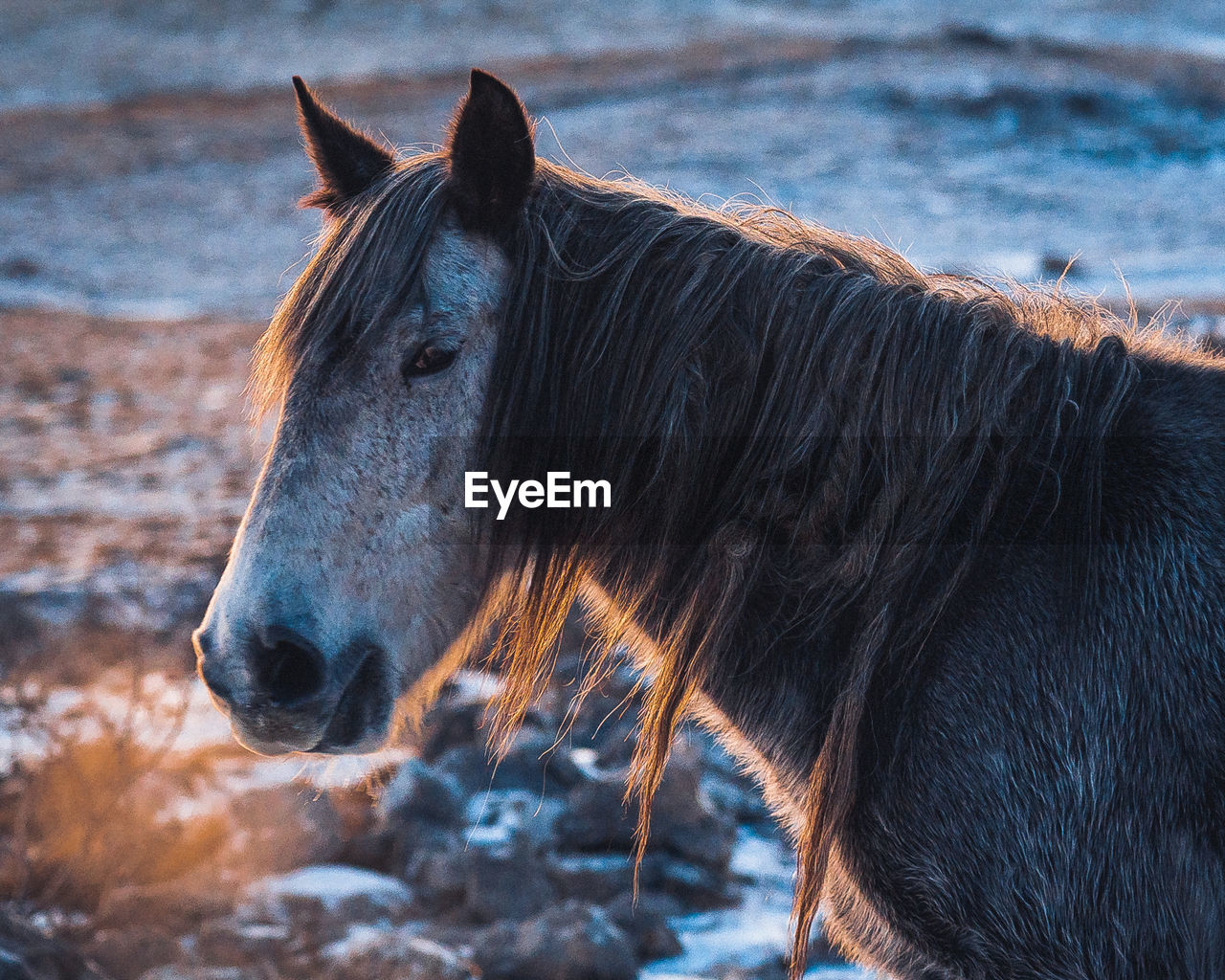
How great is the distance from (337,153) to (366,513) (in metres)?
0.71

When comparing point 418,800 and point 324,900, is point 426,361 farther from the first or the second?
point 418,800

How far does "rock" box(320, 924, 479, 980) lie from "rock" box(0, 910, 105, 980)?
1.85 feet

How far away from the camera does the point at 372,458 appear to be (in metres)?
1.71

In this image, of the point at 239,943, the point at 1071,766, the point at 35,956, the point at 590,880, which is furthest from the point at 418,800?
the point at 1071,766

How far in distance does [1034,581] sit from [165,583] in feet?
13.8

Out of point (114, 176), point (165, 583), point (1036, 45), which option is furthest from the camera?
point (1036, 45)

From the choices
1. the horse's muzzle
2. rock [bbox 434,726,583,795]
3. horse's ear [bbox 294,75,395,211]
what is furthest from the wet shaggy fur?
rock [bbox 434,726,583,795]

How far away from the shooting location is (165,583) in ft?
16.2

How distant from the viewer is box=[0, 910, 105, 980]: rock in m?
2.41

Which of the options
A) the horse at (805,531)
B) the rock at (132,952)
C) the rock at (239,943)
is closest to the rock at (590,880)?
the rock at (239,943)

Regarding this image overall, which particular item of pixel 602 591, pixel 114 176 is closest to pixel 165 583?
pixel 602 591

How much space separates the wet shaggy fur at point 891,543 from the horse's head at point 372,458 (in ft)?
0.05

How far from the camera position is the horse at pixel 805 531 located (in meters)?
1.64

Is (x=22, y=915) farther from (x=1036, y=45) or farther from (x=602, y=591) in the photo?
(x=1036, y=45)
